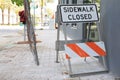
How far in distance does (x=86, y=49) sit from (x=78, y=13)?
0.98 metres

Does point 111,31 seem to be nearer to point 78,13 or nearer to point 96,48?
point 96,48

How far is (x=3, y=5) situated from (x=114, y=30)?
50580 millimetres

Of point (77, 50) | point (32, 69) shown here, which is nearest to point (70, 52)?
point (77, 50)

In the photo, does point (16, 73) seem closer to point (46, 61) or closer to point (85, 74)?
point (85, 74)

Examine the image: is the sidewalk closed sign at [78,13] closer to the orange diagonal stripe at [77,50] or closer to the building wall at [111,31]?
the building wall at [111,31]

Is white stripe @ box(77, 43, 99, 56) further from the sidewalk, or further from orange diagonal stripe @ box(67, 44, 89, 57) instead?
the sidewalk

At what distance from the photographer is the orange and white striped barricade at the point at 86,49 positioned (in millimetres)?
9672

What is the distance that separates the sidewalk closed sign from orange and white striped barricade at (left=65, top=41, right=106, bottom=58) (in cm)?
69

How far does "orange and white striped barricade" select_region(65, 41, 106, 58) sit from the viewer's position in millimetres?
9672

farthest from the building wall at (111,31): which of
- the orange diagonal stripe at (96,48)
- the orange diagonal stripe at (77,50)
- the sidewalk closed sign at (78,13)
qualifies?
the orange diagonal stripe at (77,50)

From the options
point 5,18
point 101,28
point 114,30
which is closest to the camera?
point 114,30

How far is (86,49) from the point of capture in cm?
983

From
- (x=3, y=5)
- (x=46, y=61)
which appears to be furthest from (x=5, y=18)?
(x=46, y=61)

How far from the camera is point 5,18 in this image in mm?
67688
